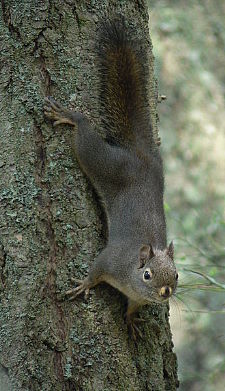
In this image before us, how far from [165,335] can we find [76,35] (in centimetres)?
129

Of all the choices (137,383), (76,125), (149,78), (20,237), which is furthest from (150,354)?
(149,78)

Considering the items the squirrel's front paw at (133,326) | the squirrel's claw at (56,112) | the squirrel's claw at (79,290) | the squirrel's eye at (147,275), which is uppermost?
the squirrel's claw at (56,112)

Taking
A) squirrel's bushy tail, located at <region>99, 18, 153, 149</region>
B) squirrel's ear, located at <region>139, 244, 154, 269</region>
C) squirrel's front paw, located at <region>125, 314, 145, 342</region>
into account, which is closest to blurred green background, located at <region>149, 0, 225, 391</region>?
squirrel's bushy tail, located at <region>99, 18, 153, 149</region>

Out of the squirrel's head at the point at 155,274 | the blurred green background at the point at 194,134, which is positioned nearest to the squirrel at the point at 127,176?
the squirrel's head at the point at 155,274

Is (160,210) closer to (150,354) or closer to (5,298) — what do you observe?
(150,354)

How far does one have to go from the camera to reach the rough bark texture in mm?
2441

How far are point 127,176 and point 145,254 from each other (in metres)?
0.38

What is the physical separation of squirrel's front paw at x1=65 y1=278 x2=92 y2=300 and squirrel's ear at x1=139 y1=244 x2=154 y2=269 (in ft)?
1.09

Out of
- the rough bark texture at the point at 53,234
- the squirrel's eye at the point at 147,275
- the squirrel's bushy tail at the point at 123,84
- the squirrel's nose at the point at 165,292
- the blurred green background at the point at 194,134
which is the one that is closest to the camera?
the rough bark texture at the point at 53,234

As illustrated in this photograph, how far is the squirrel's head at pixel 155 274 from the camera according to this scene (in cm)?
270

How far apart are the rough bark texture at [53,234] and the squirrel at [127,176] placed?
56 millimetres

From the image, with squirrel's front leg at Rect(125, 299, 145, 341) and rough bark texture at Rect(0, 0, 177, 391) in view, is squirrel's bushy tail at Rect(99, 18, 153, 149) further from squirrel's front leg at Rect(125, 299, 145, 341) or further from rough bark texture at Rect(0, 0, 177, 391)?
→ squirrel's front leg at Rect(125, 299, 145, 341)

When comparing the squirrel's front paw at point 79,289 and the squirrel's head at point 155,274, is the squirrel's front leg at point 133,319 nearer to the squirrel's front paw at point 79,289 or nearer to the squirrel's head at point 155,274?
the squirrel's head at point 155,274

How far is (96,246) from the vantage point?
2658mm
